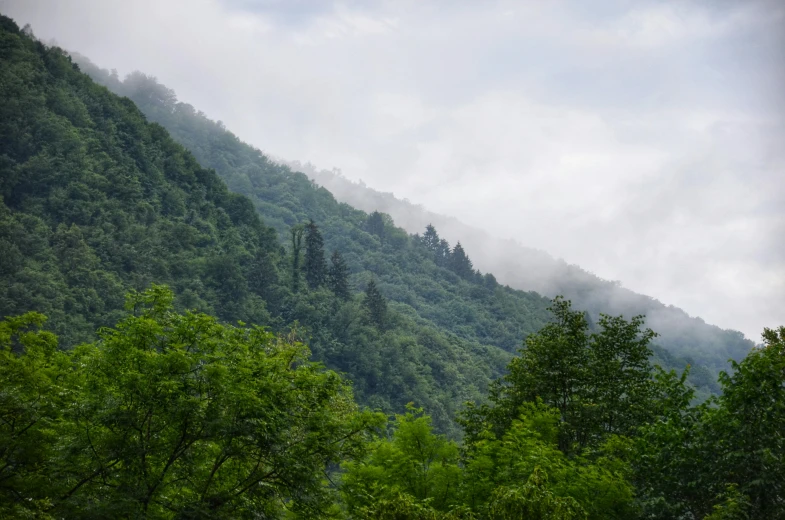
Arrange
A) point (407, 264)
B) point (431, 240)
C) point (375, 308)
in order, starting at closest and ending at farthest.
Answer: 1. point (375, 308)
2. point (407, 264)
3. point (431, 240)

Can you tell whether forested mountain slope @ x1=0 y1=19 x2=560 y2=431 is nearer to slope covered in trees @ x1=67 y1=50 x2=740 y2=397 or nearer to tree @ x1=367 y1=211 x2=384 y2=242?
slope covered in trees @ x1=67 y1=50 x2=740 y2=397

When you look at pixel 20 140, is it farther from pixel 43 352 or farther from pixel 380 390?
pixel 43 352

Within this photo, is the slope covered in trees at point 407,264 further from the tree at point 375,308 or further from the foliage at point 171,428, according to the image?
the foliage at point 171,428

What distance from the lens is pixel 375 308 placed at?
97.0 m

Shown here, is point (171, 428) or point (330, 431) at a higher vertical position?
point (330, 431)

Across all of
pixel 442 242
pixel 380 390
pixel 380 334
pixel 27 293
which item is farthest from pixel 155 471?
pixel 442 242

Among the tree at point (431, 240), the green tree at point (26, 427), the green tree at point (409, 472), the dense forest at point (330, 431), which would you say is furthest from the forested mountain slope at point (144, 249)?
the tree at point (431, 240)

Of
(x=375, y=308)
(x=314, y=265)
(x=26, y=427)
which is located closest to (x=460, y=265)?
(x=375, y=308)

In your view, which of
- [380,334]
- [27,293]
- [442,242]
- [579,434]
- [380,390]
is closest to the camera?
[579,434]

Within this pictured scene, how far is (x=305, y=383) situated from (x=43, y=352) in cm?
874

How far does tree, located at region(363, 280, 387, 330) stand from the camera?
3758 inches

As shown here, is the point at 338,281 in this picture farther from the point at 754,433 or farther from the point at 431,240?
the point at 754,433

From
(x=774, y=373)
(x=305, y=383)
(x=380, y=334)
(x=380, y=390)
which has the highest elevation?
(x=774, y=373)

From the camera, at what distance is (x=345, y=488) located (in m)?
18.0
